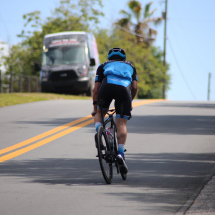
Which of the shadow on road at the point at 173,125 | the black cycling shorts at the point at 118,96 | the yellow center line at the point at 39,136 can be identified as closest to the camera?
the black cycling shorts at the point at 118,96

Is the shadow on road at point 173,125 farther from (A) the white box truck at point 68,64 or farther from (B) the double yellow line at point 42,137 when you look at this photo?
(A) the white box truck at point 68,64

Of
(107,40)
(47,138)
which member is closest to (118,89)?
(47,138)

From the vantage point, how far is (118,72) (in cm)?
652

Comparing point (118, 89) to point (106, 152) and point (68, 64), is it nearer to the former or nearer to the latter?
point (106, 152)

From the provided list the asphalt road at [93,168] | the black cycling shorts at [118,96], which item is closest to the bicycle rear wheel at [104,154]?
the asphalt road at [93,168]

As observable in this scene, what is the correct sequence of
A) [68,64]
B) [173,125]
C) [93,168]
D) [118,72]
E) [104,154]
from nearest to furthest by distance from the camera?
[104,154]
[118,72]
[93,168]
[173,125]
[68,64]

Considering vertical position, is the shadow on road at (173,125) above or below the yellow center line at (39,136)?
above

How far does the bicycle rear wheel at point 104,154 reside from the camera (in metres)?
6.25

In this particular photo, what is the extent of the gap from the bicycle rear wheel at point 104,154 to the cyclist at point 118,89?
0.15 metres

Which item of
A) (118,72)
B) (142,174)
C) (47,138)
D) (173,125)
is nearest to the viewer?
(118,72)

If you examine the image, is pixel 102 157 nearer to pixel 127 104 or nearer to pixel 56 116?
pixel 127 104

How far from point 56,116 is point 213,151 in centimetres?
653

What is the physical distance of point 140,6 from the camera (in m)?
64.8

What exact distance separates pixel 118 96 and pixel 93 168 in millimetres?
1468
